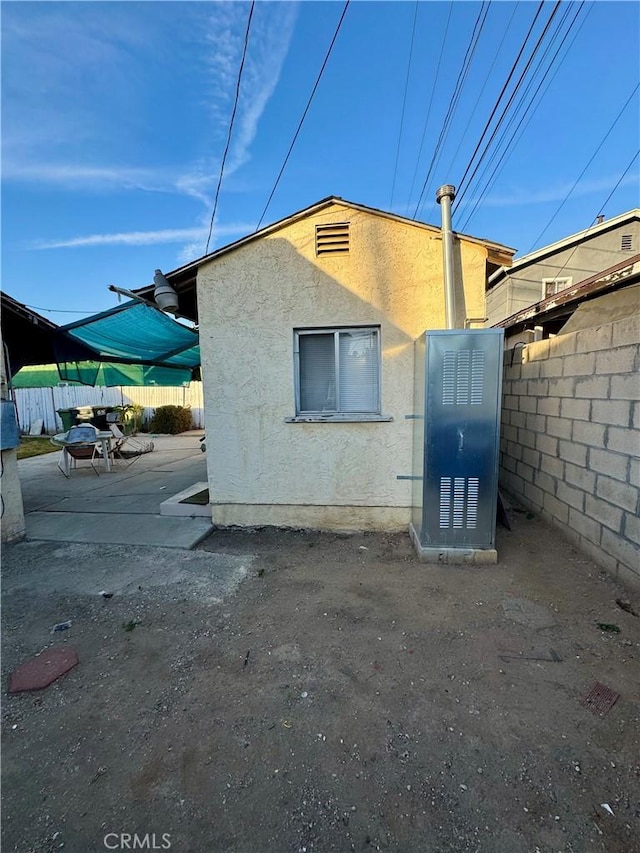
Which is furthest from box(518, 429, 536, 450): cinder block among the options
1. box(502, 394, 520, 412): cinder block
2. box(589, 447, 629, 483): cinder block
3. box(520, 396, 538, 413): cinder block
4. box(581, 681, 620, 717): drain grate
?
box(581, 681, 620, 717): drain grate

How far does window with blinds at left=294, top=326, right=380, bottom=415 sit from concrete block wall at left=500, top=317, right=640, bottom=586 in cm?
226

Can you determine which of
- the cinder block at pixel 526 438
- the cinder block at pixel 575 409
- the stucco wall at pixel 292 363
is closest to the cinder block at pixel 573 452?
→ the cinder block at pixel 575 409

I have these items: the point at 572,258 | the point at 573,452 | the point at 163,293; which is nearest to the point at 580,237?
the point at 572,258

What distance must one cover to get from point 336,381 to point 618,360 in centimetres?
295

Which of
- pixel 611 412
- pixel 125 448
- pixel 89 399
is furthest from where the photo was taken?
pixel 89 399

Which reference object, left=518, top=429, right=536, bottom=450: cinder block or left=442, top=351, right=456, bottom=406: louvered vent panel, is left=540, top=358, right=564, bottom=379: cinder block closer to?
left=518, top=429, right=536, bottom=450: cinder block

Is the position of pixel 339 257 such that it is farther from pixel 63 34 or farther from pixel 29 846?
pixel 29 846

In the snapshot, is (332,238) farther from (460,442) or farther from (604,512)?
(604,512)

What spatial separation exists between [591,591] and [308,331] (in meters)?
4.12

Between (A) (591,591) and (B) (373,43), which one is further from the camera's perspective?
(B) (373,43)

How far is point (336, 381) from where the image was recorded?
4660 millimetres

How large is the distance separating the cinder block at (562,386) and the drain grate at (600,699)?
2.99 m

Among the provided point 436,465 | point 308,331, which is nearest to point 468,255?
point 308,331

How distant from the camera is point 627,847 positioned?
1.46 meters
